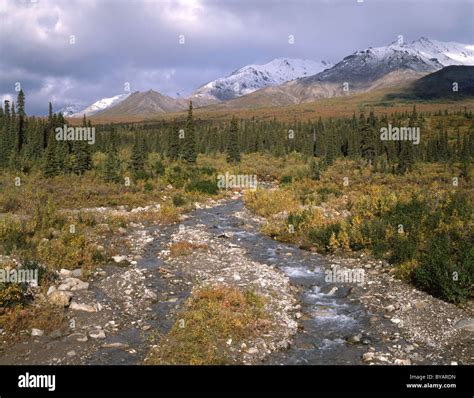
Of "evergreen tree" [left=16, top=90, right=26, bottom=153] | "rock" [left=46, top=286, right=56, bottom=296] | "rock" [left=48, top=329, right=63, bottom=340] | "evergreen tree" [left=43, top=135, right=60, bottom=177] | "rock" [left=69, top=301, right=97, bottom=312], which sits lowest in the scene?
"rock" [left=48, top=329, right=63, bottom=340]

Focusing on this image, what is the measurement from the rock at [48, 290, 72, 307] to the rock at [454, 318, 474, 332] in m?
11.8

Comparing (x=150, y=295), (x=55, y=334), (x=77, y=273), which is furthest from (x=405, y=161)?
(x=55, y=334)

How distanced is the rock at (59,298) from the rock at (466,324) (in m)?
11.8

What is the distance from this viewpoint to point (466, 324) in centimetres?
1207

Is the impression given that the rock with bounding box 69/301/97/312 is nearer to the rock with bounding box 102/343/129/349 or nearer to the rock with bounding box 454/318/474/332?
the rock with bounding box 102/343/129/349

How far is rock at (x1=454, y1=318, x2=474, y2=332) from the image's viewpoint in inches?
469

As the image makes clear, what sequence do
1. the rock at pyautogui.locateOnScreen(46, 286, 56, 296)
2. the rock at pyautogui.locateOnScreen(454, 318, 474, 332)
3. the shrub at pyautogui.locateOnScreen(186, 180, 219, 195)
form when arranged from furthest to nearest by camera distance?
the shrub at pyautogui.locateOnScreen(186, 180, 219, 195)
the rock at pyautogui.locateOnScreen(46, 286, 56, 296)
the rock at pyautogui.locateOnScreen(454, 318, 474, 332)

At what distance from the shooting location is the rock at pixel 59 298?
44.1ft

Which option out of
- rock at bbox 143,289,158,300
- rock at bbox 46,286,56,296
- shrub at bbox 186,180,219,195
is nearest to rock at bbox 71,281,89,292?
rock at bbox 46,286,56,296

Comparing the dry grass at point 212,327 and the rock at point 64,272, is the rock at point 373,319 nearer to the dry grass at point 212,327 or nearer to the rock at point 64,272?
the dry grass at point 212,327

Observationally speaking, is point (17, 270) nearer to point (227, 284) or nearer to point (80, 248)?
point (80, 248)

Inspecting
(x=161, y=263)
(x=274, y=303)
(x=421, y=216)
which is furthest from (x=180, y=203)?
(x=274, y=303)

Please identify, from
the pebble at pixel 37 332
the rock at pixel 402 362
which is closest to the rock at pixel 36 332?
the pebble at pixel 37 332

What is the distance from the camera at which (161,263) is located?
19469 millimetres
